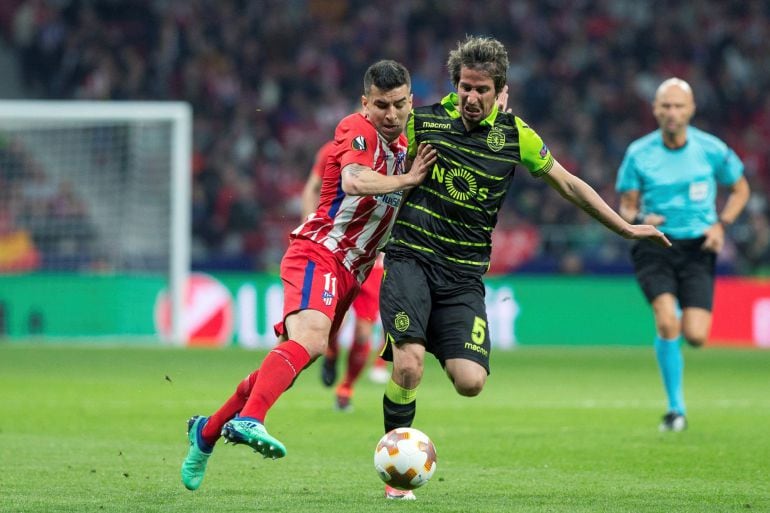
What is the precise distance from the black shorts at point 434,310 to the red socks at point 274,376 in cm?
45

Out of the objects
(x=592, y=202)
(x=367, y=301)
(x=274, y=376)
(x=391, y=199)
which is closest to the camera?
(x=274, y=376)

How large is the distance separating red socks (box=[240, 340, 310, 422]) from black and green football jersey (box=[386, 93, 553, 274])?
0.75 metres

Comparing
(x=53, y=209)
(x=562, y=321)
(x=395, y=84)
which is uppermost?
(x=395, y=84)

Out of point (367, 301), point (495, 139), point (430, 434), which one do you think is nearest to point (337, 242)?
point (495, 139)

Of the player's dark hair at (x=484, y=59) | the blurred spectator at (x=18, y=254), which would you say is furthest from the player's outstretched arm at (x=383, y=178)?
the blurred spectator at (x=18, y=254)

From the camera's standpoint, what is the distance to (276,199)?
22547 mm

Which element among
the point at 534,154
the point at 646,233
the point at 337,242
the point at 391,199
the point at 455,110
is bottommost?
the point at 337,242

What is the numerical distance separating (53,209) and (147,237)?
1.49 metres

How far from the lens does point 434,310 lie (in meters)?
6.40

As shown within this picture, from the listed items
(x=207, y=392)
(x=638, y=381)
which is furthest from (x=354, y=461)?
(x=638, y=381)

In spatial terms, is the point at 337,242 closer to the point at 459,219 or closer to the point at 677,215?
the point at 459,219

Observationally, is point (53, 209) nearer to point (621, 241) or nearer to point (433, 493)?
point (621, 241)

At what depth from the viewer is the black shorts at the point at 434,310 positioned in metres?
6.23

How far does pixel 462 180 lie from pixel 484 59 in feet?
1.96
